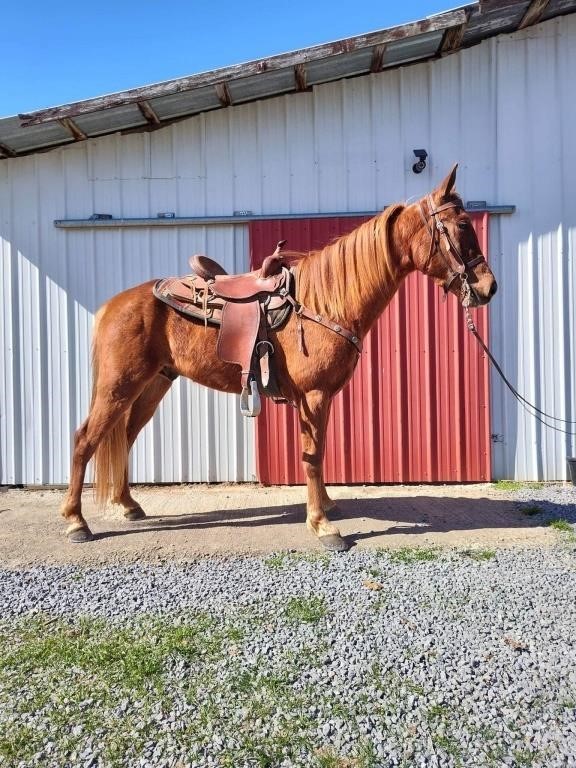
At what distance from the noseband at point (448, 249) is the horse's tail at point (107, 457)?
8.28ft

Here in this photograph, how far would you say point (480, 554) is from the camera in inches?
120

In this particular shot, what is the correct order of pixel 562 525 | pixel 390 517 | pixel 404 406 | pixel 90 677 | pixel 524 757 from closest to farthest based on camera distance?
1. pixel 524 757
2. pixel 90 677
3. pixel 562 525
4. pixel 390 517
5. pixel 404 406

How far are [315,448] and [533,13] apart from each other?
484 cm

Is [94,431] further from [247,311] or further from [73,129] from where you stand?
[73,129]

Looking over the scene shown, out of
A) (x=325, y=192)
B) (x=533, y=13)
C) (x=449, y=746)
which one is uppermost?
(x=533, y=13)

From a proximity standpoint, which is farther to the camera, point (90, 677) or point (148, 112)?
point (148, 112)

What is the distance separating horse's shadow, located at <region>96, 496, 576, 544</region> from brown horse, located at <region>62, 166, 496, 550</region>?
0.42 m

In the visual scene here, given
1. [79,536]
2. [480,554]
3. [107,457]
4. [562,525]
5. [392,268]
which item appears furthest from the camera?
[107,457]

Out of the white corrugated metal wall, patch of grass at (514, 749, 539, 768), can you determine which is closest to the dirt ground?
the white corrugated metal wall

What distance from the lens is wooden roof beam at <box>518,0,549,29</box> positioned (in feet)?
14.9

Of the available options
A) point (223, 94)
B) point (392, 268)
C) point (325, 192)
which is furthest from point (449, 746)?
point (223, 94)

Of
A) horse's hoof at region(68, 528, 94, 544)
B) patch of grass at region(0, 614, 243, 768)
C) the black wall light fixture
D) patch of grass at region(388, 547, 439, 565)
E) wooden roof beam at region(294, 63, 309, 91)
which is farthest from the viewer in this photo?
the black wall light fixture

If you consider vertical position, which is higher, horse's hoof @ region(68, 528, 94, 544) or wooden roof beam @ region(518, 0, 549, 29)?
wooden roof beam @ region(518, 0, 549, 29)

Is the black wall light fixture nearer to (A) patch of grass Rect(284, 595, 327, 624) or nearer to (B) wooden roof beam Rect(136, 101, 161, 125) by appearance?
(B) wooden roof beam Rect(136, 101, 161, 125)
